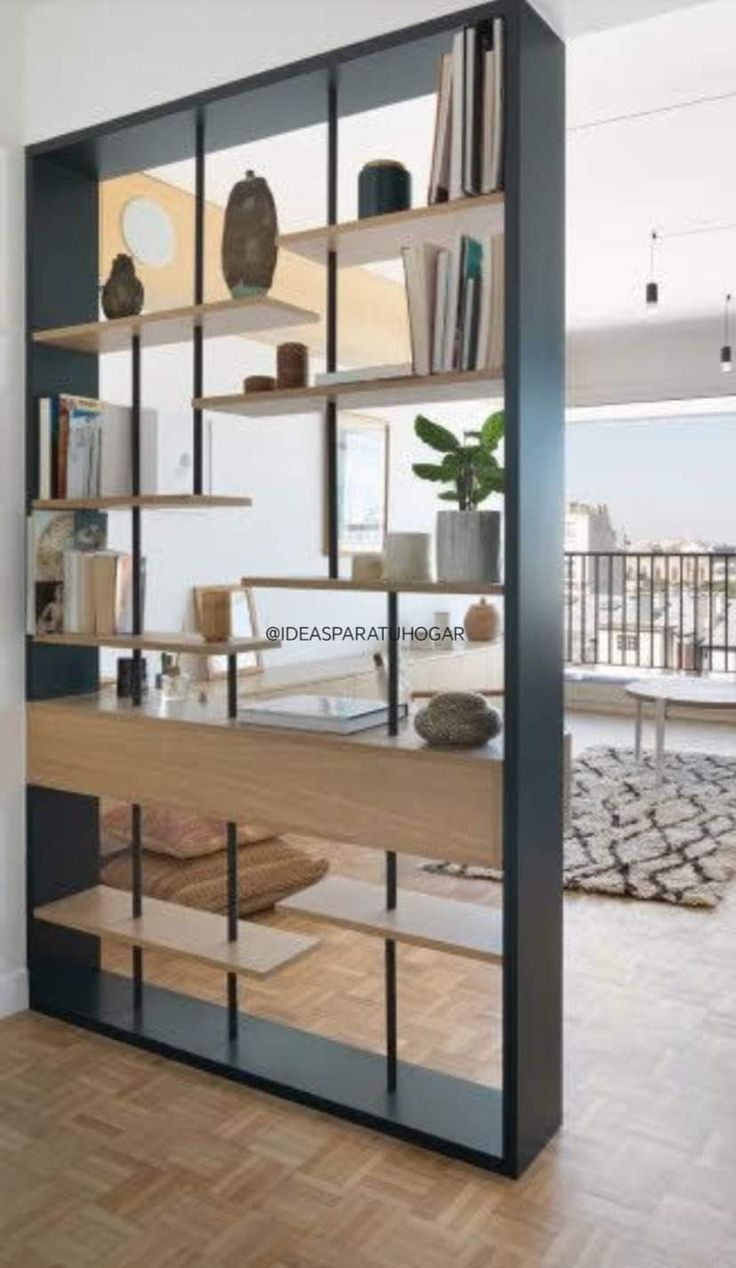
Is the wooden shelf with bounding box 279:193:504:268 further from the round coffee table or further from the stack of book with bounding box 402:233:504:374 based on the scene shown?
the round coffee table

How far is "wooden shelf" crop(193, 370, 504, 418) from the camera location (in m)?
2.09

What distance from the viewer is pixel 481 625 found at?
6812 mm

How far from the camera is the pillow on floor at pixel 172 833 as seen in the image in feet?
11.4

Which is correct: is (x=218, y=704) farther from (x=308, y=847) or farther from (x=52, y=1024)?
(x=308, y=847)

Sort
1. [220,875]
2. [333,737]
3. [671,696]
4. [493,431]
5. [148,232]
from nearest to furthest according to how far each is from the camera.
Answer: [493,431] < [333,737] < [220,875] < [148,232] < [671,696]

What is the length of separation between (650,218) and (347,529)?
2286 mm

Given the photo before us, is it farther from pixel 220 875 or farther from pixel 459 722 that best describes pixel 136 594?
pixel 220 875

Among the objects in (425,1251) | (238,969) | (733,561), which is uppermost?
(733,561)

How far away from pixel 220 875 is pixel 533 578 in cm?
176

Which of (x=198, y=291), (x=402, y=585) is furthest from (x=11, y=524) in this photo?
(x=402, y=585)

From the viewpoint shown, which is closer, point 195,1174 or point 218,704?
point 195,1174

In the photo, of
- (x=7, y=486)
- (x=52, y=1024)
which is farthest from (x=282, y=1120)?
(x=7, y=486)

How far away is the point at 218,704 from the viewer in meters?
2.80

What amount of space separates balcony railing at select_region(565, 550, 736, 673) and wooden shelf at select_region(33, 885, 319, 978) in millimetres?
6218
